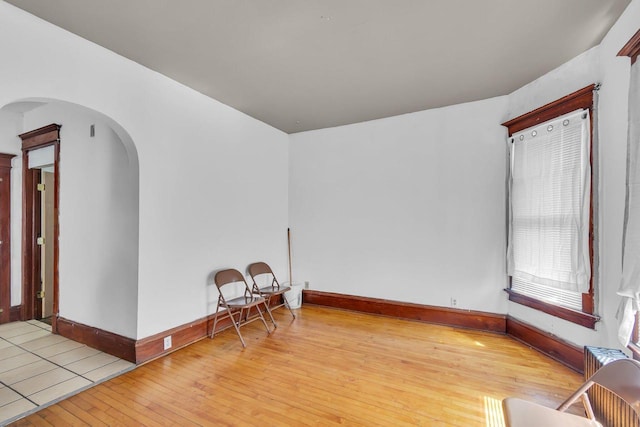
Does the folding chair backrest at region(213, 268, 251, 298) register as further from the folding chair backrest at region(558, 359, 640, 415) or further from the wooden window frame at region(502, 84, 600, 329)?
the wooden window frame at region(502, 84, 600, 329)

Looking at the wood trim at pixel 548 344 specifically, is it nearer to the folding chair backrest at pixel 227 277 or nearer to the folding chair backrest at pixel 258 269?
the folding chair backrest at pixel 258 269

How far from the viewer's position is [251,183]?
401 centimetres

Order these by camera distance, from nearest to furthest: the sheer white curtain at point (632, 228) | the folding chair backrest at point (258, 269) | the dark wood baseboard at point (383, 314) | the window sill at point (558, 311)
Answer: the sheer white curtain at point (632, 228), the window sill at point (558, 311), the dark wood baseboard at point (383, 314), the folding chair backrest at point (258, 269)

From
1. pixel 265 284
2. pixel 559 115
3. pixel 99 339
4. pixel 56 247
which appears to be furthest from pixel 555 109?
pixel 56 247

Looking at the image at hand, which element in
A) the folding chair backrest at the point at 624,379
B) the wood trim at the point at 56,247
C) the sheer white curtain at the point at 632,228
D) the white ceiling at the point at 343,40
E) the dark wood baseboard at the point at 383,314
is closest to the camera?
the folding chair backrest at the point at 624,379

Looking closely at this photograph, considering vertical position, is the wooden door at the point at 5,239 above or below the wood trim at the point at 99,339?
above

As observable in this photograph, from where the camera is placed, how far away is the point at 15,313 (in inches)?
147

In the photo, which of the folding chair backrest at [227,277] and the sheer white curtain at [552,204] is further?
the folding chair backrest at [227,277]

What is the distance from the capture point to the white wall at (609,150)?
2113 millimetres

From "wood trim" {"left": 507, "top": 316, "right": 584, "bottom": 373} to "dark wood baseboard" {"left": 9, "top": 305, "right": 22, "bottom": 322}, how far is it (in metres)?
5.96

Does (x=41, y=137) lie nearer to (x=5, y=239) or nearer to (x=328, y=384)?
(x=5, y=239)

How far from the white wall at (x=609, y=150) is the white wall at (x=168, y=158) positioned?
3502 mm

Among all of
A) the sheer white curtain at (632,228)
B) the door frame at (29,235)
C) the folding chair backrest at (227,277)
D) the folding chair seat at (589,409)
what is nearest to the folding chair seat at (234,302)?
the folding chair backrest at (227,277)

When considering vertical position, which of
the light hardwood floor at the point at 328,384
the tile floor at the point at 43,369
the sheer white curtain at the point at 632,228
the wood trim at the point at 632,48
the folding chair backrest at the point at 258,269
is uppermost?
the wood trim at the point at 632,48
